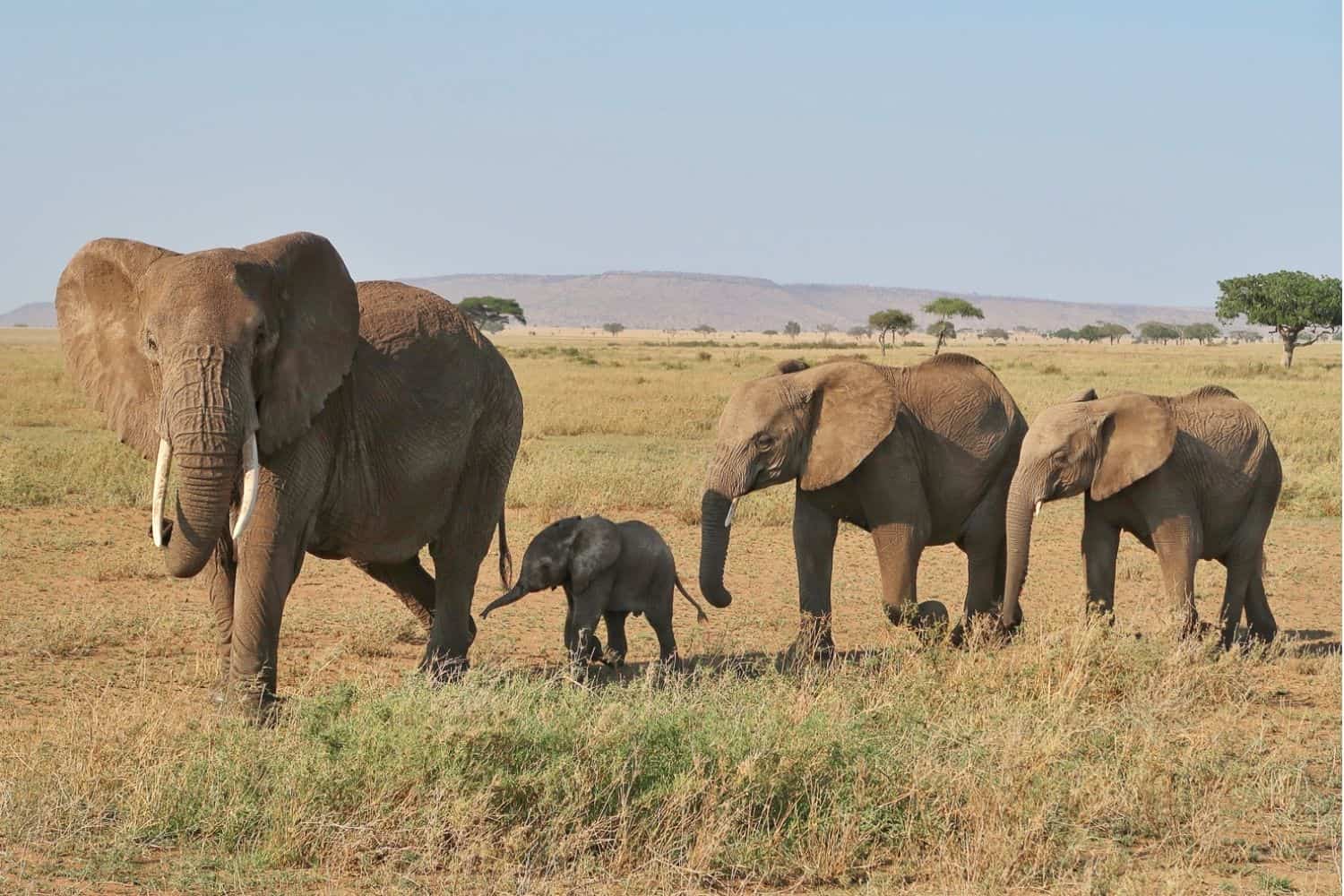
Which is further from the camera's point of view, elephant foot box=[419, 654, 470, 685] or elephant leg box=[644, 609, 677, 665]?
elephant leg box=[644, 609, 677, 665]

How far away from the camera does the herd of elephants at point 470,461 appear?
711 cm

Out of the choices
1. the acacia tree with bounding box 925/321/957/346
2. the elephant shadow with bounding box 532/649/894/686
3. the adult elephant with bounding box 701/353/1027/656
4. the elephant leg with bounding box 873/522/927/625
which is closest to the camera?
the elephant shadow with bounding box 532/649/894/686

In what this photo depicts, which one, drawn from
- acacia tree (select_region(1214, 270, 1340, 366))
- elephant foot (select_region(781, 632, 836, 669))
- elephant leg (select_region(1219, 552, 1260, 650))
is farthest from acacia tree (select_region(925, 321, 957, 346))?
elephant foot (select_region(781, 632, 836, 669))

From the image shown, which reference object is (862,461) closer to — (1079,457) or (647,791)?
(1079,457)

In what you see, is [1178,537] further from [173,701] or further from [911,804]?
[173,701]

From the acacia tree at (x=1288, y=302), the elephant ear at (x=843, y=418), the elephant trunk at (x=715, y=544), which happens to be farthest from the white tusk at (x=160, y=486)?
the acacia tree at (x=1288, y=302)

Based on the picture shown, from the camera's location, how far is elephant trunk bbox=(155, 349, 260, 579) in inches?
266

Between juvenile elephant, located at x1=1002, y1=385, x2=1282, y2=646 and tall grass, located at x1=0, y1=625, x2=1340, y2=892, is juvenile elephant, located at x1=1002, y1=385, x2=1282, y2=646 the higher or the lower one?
the higher one

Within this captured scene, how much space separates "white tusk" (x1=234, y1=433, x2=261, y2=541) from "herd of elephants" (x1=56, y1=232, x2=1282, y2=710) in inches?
0.5

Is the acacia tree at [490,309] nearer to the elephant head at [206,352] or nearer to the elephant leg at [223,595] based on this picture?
the elephant leg at [223,595]

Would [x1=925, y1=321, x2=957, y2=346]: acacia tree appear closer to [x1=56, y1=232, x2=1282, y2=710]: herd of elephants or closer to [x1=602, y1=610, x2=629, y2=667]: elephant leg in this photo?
[x1=56, y1=232, x2=1282, y2=710]: herd of elephants

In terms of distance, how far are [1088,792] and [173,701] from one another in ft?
15.1

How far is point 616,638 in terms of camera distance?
32.7ft

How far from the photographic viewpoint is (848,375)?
976cm
